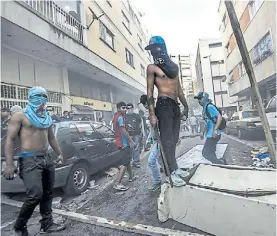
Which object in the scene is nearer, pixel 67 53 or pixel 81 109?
pixel 67 53

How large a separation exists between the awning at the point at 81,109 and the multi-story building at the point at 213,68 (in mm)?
23774

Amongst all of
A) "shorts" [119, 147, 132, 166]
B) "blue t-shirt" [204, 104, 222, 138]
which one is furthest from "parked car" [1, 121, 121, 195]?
"blue t-shirt" [204, 104, 222, 138]

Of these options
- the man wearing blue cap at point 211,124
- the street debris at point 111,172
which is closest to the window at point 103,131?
the street debris at point 111,172

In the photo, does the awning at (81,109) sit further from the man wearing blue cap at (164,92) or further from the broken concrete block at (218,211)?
the broken concrete block at (218,211)

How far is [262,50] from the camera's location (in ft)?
40.3

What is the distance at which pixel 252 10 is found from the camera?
13812 millimetres

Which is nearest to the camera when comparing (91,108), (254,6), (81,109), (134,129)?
(134,129)

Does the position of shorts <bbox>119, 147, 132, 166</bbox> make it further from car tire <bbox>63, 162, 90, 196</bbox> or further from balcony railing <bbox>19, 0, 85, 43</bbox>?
balcony railing <bbox>19, 0, 85, 43</bbox>

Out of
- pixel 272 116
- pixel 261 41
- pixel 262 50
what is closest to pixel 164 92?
pixel 272 116

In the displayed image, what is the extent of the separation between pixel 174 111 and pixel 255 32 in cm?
1274

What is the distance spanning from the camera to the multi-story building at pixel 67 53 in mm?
6043

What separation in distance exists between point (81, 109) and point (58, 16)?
3.82 meters

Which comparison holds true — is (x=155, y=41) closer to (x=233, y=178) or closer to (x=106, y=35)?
(x=233, y=178)

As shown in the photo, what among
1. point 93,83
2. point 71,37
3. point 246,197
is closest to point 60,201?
point 246,197
